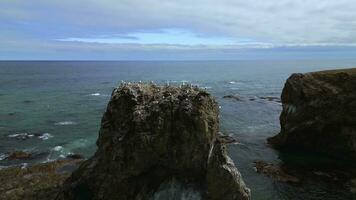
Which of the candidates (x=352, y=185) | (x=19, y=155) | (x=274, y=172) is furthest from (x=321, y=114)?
(x=19, y=155)

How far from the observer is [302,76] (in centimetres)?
4884

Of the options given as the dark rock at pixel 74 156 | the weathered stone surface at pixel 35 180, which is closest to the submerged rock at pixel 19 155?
the dark rock at pixel 74 156

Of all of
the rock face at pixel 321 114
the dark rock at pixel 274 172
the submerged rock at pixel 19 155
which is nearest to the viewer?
the dark rock at pixel 274 172

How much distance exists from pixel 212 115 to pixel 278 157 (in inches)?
850

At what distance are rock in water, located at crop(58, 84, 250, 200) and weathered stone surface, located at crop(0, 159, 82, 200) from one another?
482 cm

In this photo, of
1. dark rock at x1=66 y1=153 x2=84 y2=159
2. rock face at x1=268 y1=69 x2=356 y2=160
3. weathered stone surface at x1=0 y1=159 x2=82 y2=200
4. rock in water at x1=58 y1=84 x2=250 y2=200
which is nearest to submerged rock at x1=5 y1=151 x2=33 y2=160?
dark rock at x1=66 y1=153 x2=84 y2=159

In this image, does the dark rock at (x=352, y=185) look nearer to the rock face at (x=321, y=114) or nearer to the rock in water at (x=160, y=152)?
the rock face at (x=321, y=114)

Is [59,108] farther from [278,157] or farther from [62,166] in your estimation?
[278,157]

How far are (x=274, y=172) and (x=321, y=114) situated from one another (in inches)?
402

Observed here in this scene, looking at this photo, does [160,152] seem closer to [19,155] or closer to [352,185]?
[352,185]

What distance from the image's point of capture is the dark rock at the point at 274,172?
37.5 meters

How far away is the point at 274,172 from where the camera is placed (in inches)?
1542

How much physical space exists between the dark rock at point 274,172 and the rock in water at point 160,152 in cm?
1345

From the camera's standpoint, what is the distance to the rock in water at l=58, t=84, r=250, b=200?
80.6 ft
